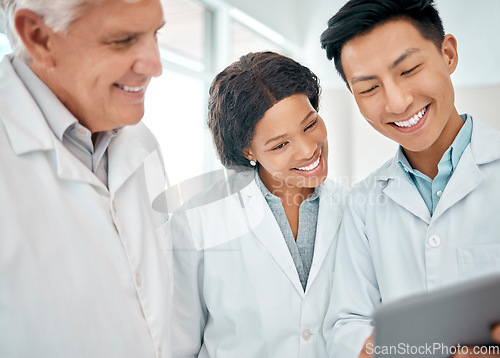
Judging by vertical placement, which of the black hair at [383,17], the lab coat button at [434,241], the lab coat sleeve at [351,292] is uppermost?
the black hair at [383,17]

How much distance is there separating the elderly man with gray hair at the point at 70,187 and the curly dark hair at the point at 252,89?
0.27 meters

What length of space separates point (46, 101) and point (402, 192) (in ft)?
2.04

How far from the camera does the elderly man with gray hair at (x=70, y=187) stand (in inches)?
20.4

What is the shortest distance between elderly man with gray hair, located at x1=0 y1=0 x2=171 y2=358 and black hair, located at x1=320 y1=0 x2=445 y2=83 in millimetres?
330

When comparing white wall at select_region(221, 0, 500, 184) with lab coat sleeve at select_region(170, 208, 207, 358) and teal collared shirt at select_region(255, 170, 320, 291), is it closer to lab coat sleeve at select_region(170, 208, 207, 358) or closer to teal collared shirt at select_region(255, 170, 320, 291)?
teal collared shirt at select_region(255, 170, 320, 291)

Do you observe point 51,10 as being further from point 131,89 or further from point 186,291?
point 186,291

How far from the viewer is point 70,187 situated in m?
0.60

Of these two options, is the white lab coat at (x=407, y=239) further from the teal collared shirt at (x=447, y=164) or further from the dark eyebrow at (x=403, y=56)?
the dark eyebrow at (x=403, y=56)

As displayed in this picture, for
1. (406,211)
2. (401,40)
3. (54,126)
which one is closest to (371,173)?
(406,211)

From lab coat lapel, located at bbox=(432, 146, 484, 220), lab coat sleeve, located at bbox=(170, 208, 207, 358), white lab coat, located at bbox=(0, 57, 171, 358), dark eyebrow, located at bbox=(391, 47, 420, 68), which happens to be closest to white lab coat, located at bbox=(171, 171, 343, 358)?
lab coat sleeve, located at bbox=(170, 208, 207, 358)

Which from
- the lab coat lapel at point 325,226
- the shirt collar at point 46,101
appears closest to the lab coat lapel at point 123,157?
the shirt collar at point 46,101

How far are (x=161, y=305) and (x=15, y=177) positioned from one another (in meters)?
0.31

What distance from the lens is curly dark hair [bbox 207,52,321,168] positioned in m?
0.82

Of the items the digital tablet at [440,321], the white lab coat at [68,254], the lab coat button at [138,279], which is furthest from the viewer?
the lab coat button at [138,279]
